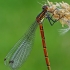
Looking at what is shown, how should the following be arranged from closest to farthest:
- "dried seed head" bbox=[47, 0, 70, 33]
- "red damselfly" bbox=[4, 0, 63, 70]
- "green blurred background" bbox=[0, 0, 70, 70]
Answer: "dried seed head" bbox=[47, 0, 70, 33]
"red damselfly" bbox=[4, 0, 63, 70]
"green blurred background" bbox=[0, 0, 70, 70]

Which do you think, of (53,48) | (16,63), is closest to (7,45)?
(53,48)

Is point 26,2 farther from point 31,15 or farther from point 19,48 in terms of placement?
point 19,48

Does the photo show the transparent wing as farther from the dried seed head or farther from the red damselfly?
the dried seed head

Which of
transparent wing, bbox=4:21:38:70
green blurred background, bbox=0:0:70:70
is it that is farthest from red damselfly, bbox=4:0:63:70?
green blurred background, bbox=0:0:70:70

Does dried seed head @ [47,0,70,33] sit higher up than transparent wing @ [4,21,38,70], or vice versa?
dried seed head @ [47,0,70,33]

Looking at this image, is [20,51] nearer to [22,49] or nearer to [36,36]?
[22,49]

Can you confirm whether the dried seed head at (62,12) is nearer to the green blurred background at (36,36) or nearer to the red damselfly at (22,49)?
the red damselfly at (22,49)

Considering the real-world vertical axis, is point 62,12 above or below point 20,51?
above

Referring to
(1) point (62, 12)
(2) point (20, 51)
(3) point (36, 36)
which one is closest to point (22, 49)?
(2) point (20, 51)
